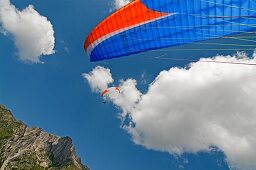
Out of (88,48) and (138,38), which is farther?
(88,48)

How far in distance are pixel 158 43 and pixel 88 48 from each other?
682cm

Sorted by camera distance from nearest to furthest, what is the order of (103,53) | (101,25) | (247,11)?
(247,11) < (101,25) < (103,53)

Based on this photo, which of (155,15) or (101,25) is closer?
(155,15)

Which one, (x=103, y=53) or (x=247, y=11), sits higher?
(x=103, y=53)

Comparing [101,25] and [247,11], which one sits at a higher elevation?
[101,25]

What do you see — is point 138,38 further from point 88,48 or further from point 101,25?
point 88,48

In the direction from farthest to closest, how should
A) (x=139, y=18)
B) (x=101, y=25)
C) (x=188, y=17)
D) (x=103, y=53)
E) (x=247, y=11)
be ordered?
(x=103, y=53)
(x=101, y=25)
(x=139, y=18)
(x=188, y=17)
(x=247, y=11)

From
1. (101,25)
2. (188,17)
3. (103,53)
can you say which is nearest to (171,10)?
(188,17)

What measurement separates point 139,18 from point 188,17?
3477mm

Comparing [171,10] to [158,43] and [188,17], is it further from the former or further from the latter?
[158,43]

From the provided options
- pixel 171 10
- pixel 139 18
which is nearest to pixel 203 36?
pixel 171 10

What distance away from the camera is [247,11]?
19.5 meters

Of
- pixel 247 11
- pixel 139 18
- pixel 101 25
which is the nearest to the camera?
pixel 247 11

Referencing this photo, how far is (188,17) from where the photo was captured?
71.1 feet
